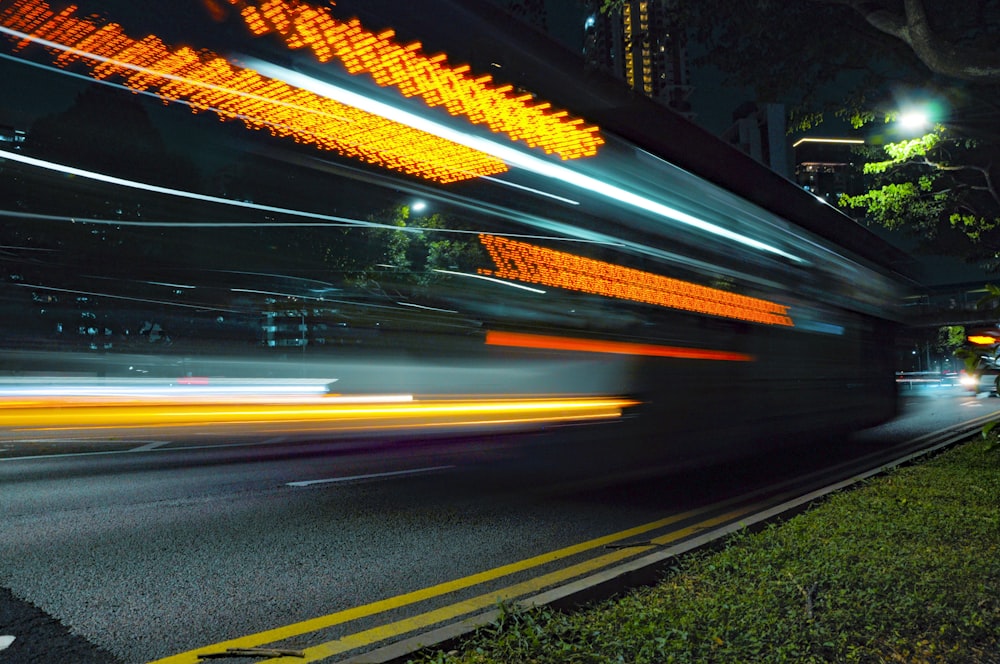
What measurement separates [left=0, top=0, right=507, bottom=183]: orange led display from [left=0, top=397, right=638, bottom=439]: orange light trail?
273 centimetres

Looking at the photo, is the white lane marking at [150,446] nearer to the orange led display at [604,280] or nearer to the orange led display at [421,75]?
the orange led display at [604,280]

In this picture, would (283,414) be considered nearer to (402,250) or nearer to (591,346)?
(402,250)

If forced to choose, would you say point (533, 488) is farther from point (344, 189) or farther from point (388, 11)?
point (388, 11)

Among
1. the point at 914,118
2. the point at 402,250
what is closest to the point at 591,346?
the point at 402,250

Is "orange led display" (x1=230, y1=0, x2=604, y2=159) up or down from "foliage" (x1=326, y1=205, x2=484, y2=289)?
up

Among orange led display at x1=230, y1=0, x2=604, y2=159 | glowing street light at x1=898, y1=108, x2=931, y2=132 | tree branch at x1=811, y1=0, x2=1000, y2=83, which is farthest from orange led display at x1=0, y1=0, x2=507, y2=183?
glowing street light at x1=898, y1=108, x2=931, y2=132

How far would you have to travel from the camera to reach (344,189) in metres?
5.85

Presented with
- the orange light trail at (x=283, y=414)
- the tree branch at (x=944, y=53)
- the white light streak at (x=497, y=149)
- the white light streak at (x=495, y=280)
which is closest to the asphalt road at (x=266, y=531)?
the orange light trail at (x=283, y=414)

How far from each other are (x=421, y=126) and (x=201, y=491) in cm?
466

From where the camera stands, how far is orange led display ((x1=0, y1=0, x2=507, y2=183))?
4.45 meters

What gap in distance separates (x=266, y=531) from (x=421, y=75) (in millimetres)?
3861

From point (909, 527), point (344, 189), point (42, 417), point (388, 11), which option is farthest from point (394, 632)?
point (42, 417)

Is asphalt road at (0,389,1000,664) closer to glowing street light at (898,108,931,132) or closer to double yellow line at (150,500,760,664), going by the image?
double yellow line at (150,500,760,664)

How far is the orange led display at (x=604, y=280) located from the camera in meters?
6.90
